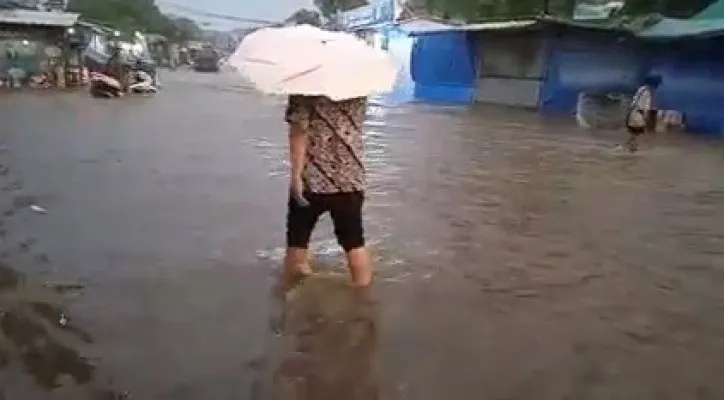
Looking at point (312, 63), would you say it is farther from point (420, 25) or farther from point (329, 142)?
point (420, 25)

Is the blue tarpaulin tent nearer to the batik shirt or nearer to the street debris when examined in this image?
the street debris

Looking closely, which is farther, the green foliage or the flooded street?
the green foliage

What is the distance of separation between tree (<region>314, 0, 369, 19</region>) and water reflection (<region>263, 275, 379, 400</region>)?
74.7m

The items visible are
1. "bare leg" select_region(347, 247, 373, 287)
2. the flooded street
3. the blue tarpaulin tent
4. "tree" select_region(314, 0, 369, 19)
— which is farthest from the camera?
"tree" select_region(314, 0, 369, 19)

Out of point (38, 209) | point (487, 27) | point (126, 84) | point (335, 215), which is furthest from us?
point (126, 84)

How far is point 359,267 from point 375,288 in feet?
A: 0.85

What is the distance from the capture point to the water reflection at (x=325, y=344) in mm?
4836

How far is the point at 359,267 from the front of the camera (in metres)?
6.65

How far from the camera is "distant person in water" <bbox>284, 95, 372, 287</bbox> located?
20.1 ft

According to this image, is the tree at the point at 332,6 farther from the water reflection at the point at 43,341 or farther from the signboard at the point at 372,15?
the water reflection at the point at 43,341

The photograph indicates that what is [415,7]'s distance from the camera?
170 feet

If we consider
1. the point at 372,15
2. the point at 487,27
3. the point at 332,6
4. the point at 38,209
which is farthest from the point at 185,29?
the point at 38,209

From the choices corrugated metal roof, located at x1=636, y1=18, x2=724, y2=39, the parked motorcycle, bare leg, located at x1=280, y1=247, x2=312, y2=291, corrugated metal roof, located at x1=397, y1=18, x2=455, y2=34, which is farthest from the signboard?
Result: bare leg, located at x1=280, y1=247, x2=312, y2=291

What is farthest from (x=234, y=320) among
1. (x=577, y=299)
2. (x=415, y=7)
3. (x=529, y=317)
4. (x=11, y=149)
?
(x=415, y=7)
